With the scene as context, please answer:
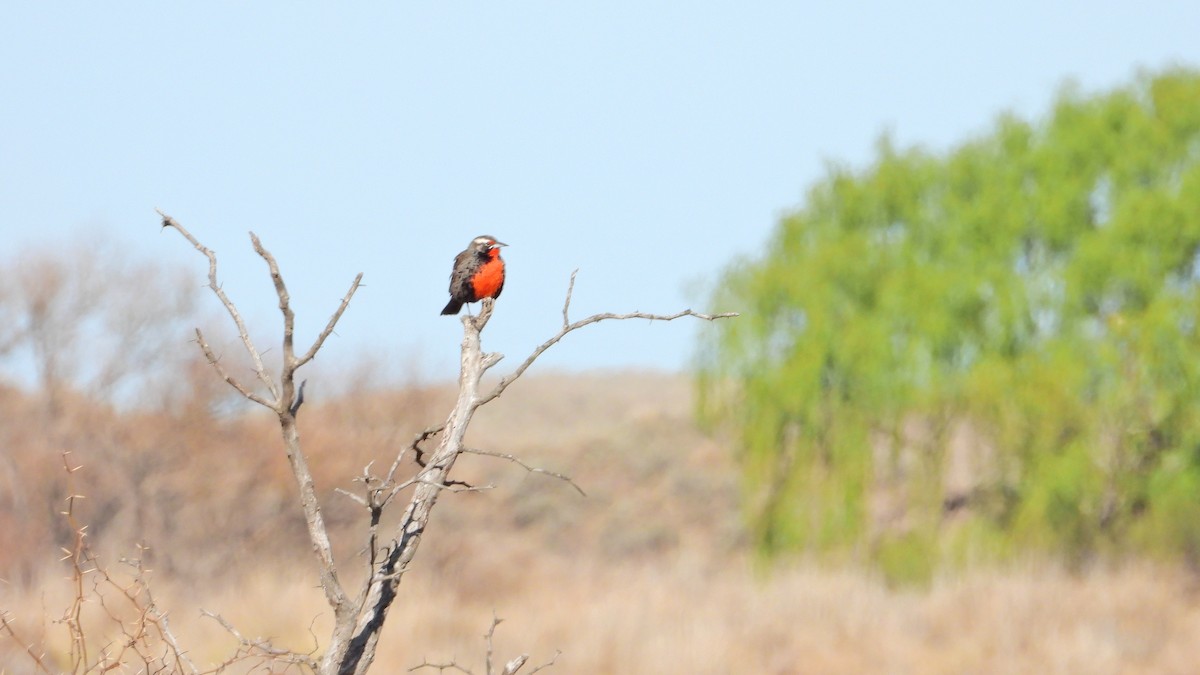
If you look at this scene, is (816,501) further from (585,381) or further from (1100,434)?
(585,381)

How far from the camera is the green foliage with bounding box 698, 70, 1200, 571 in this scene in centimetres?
2102

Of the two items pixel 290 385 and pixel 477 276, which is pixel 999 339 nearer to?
pixel 477 276

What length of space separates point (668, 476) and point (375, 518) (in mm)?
37310

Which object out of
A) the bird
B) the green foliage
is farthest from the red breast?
the green foliage

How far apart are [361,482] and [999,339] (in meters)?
19.3

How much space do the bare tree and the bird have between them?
285 cm

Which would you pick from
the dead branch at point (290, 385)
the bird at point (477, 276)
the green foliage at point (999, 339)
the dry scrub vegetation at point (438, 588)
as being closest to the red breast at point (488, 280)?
the bird at point (477, 276)

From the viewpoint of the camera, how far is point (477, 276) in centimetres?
636

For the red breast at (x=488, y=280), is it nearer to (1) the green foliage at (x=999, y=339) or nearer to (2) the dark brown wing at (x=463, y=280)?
(2) the dark brown wing at (x=463, y=280)

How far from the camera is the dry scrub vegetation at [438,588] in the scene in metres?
15.2

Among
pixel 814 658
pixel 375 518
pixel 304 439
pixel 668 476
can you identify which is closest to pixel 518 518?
pixel 668 476

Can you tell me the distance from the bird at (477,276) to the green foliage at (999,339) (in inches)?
607

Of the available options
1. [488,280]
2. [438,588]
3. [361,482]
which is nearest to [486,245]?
[488,280]

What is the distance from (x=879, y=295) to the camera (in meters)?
21.7
